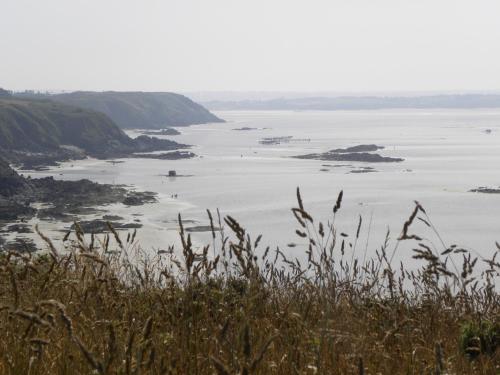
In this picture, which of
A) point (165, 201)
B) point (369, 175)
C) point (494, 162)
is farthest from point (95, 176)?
point (494, 162)

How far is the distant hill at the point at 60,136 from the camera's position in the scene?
4195 inches

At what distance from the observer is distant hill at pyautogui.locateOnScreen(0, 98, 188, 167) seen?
350ft

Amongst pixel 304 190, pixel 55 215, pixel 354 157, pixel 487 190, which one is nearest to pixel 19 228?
pixel 55 215

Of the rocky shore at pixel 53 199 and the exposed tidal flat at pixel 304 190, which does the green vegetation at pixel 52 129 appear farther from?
the rocky shore at pixel 53 199

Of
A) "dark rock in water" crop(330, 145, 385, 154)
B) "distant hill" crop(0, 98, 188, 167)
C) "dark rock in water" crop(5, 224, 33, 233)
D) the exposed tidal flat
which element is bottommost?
the exposed tidal flat

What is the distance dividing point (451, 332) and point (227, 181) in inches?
2906

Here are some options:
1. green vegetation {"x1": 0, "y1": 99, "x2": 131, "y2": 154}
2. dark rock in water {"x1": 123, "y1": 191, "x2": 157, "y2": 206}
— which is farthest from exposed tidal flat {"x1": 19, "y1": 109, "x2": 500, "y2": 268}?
green vegetation {"x1": 0, "y1": 99, "x2": 131, "y2": 154}

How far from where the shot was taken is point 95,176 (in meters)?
80.3

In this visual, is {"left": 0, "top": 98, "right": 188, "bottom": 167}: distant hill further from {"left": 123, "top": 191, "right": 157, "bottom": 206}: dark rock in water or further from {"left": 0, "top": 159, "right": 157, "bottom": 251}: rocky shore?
{"left": 123, "top": 191, "right": 157, "bottom": 206}: dark rock in water

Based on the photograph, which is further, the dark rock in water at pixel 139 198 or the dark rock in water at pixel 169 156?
the dark rock in water at pixel 169 156

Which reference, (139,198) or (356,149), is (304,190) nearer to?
(139,198)

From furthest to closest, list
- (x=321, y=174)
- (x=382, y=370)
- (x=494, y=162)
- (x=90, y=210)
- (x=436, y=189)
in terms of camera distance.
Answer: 1. (x=494, y=162)
2. (x=321, y=174)
3. (x=436, y=189)
4. (x=90, y=210)
5. (x=382, y=370)

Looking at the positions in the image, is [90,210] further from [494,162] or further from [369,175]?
[494,162]

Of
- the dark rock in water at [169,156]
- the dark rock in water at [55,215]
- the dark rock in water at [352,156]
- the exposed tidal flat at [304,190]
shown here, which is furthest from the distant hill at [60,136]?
the dark rock in water at [55,215]
